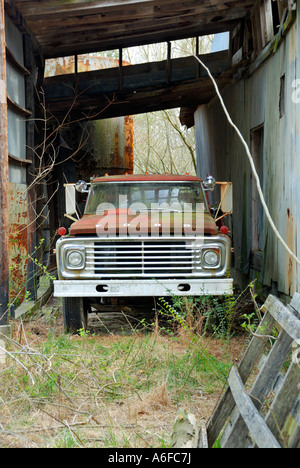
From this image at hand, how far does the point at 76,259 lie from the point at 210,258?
1388 mm

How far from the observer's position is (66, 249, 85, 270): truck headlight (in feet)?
21.7

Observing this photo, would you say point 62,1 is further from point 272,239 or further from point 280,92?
point 272,239

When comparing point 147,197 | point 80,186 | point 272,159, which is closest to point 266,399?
point 147,197

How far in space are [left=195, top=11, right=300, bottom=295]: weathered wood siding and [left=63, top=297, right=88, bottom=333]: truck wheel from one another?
219 cm

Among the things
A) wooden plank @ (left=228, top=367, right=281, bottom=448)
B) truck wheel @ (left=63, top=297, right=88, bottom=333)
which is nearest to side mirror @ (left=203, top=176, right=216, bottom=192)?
truck wheel @ (left=63, top=297, right=88, bottom=333)

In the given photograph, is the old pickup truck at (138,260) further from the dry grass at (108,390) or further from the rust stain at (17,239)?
the rust stain at (17,239)

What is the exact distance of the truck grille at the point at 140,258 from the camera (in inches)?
261

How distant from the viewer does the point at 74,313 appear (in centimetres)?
680

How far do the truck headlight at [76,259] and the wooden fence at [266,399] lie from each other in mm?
2922

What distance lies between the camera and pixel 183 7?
8867 millimetres

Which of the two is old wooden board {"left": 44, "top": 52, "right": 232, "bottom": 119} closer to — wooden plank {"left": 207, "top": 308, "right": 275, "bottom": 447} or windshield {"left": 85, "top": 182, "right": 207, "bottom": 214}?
windshield {"left": 85, "top": 182, "right": 207, "bottom": 214}

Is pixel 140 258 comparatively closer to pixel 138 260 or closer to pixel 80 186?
pixel 138 260

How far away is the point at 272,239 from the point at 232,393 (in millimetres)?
4438
